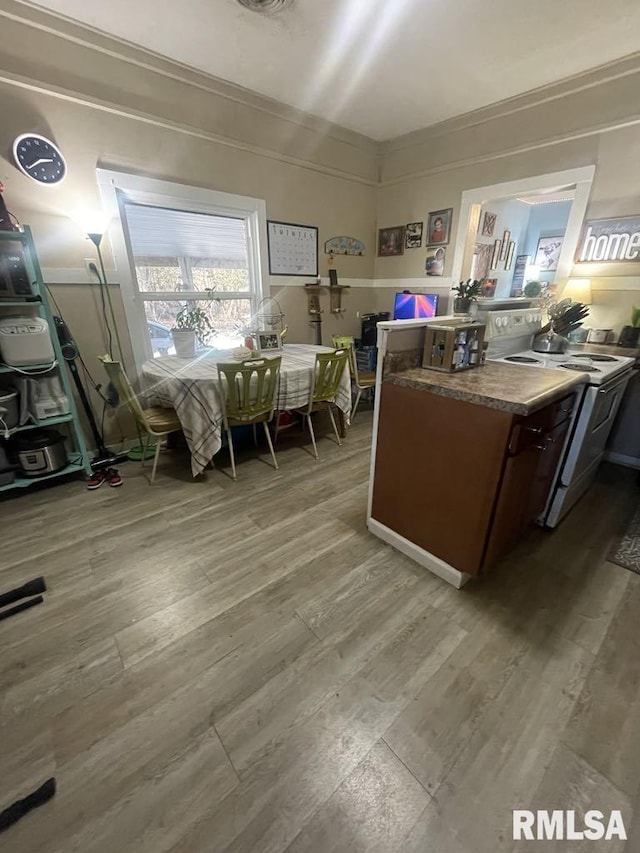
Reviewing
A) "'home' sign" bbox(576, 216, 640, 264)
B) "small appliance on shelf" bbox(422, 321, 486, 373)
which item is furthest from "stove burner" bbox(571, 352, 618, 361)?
"small appliance on shelf" bbox(422, 321, 486, 373)

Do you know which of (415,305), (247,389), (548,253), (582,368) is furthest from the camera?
(548,253)

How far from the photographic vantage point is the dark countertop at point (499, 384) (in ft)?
4.32

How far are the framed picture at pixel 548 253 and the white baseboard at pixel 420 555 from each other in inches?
218

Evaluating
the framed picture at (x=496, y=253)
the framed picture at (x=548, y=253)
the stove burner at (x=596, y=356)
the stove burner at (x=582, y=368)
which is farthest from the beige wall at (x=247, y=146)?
the framed picture at (x=548, y=253)

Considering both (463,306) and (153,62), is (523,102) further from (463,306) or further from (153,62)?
(153,62)

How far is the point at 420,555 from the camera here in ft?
5.88

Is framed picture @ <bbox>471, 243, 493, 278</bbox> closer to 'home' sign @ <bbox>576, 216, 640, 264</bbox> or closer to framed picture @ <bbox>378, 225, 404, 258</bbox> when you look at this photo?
framed picture @ <bbox>378, 225, 404, 258</bbox>

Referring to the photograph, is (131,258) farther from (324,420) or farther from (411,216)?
(411,216)

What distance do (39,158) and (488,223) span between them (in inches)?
174

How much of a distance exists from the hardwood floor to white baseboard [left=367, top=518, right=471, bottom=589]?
0.05 metres

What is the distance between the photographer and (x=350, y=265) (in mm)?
4195

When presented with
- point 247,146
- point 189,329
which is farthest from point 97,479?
point 247,146

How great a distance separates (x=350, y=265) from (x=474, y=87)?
1816 mm

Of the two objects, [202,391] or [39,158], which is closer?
[39,158]
